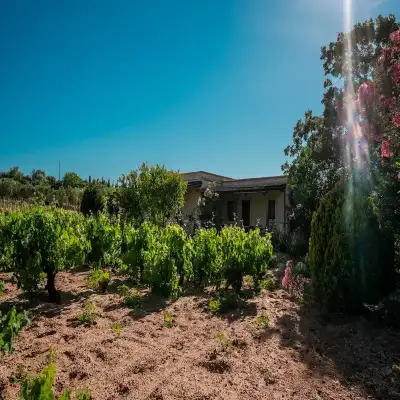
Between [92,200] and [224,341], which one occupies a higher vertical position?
[92,200]

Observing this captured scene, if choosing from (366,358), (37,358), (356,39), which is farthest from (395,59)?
(356,39)

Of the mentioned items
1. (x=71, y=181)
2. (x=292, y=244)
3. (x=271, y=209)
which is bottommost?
(x=292, y=244)

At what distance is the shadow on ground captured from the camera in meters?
2.83

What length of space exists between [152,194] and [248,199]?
7791 mm

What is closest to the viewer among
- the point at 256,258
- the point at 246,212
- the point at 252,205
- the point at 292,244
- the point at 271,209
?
the point at 256,258

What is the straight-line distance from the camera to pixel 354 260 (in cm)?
431

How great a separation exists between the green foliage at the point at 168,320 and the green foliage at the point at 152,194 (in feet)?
30.7

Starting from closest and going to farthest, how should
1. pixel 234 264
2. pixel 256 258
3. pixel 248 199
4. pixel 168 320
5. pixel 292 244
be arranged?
pixel 168 320, pixel 234 264, pixel 256 258, pixel 292 244, pixel 248 199

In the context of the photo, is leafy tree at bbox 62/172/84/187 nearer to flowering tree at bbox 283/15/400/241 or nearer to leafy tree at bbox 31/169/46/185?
leafy tree at bbox 31/169/46/185

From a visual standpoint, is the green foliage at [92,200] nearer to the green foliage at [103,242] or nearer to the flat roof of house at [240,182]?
the flat roof of house at [240,182]

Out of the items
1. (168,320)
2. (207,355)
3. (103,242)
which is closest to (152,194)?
(103,242)

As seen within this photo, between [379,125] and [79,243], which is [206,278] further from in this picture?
[379,125]

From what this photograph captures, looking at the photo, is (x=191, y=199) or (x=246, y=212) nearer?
(x=246, y=212)

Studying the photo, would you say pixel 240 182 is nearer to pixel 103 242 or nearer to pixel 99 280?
pixel 103 242
